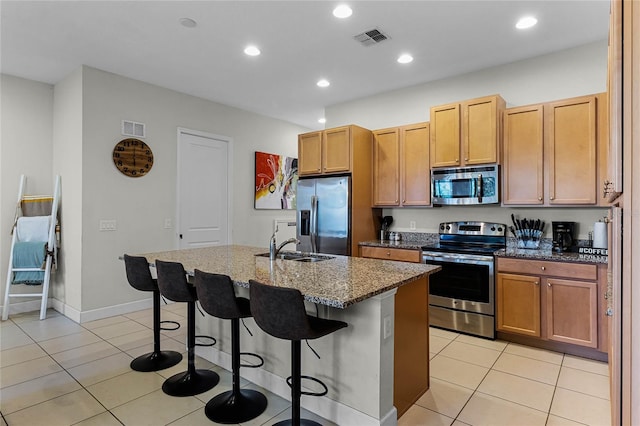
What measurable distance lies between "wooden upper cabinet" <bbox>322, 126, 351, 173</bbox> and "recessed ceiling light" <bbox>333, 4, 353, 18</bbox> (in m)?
1.61

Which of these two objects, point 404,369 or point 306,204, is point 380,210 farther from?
point 404,369

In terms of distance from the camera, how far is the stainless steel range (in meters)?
3.49

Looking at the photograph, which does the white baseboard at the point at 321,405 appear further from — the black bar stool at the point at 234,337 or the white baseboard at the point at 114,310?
the white baseboard at the point at 114,310

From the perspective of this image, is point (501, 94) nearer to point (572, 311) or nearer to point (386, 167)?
point (386, 167)

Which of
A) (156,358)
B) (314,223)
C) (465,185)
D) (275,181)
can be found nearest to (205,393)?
(156,358)

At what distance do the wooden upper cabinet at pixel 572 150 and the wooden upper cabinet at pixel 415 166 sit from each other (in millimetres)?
1251

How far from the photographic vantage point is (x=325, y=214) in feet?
15.2

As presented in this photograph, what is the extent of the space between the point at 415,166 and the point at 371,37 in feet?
5.37

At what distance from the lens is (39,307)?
14.8 ft

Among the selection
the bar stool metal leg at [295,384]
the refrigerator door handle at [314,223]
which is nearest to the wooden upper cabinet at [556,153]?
the refrigerator door handle at [314,223]

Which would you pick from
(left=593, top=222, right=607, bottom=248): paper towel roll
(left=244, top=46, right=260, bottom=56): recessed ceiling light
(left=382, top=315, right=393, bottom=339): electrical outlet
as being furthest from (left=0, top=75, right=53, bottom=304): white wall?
(left=593, top=222, right=607, bottom=248): paper towel roll

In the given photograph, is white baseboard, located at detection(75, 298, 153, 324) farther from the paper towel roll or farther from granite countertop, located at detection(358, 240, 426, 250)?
the paper towel roll

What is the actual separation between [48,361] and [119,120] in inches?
107

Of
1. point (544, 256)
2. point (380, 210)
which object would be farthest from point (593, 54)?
point (380, 210)
